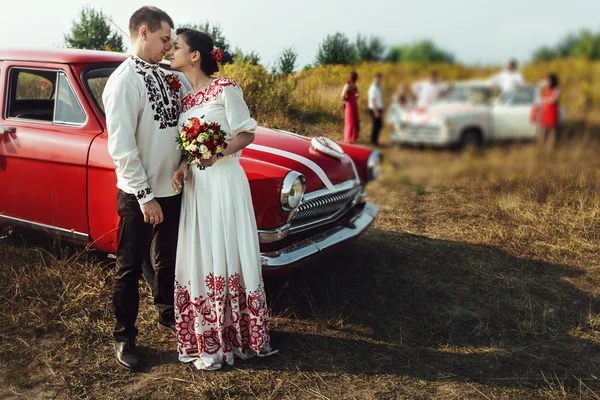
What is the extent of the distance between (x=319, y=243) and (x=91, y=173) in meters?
1.41

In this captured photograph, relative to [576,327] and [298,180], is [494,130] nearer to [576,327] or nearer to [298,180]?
[298,180]

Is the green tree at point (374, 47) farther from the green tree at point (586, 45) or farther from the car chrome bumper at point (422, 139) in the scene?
the green tree at point (586, 45)

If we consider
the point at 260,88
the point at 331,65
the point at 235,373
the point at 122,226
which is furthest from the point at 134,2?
the point at 235,373

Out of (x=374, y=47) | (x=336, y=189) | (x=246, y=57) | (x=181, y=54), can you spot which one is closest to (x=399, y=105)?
(x=374, y=47)

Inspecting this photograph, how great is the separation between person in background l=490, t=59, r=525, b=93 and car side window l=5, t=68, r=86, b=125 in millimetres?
3294

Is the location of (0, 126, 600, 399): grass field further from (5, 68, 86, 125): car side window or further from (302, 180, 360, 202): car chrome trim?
(5, 68, 86, 125): car side window

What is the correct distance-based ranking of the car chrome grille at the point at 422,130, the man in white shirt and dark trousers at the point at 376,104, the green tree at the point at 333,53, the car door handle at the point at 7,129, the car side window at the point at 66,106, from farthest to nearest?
the car door handle at the point at 7,129 → the car side window at the point at 66,106 → the green tree at the point at 333,53 → the man in white shirt and dark trousers at the point at 376,104 → the car chrome grille at the point at 422,130

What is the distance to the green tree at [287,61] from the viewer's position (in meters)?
4.81

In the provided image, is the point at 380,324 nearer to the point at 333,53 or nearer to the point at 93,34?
the point at 333,53

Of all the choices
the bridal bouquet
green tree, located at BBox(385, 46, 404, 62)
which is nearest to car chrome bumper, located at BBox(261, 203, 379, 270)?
the bridal bouquet

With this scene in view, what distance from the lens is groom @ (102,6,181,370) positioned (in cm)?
250

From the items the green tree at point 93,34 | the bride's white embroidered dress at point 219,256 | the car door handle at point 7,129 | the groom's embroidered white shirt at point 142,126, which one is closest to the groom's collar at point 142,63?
the groom's embroidered white shirt at point 142,126

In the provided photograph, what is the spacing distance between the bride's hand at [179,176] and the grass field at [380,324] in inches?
35.3

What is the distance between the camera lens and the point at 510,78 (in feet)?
2.05
